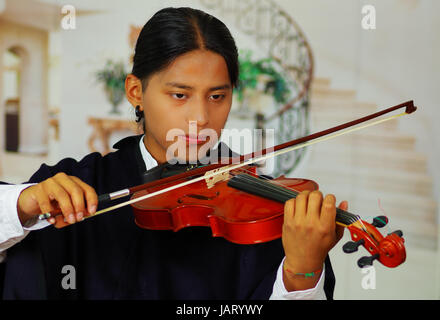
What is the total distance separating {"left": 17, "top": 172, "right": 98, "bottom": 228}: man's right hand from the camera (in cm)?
70

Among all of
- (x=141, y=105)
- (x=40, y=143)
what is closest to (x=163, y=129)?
(x=141, y=105)

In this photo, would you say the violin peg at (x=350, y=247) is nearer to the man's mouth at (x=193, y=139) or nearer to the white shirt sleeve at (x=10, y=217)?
the man's mouth at (x=193, y=139)

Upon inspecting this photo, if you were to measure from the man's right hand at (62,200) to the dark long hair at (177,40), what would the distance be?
1.10 ft

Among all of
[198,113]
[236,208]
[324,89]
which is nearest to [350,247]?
[236,208]

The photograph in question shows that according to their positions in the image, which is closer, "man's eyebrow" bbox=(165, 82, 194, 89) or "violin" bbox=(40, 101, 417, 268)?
"violin" bbox=(40, 101, 417, 268)

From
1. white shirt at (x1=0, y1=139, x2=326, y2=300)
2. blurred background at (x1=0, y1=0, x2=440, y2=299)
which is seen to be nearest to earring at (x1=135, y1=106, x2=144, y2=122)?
white shirt at (x1=0, y1=139, x2=326, y2=300)

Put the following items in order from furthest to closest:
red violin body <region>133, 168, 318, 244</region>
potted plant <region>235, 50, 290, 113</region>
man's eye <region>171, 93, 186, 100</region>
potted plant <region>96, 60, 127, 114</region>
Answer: potted plant <region>96, 60, 127, 114</region> < potted plant <region>235, 50, 290, 113</region> < man's eye <region>171, 93, 186, 100</region> < red violin body <region>133, 168, 318, 244</region>

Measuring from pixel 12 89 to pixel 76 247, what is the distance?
336cm

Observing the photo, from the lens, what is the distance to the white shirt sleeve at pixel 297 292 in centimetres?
82

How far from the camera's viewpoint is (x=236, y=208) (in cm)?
91

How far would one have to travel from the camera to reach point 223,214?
88cm

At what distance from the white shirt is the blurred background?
85.7 inches

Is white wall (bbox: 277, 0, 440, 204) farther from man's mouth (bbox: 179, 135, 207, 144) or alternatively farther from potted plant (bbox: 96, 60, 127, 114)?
man's mouth (bbox: 179, 135, 207, 144)

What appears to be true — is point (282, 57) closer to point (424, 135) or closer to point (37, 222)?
point (424, 135)
